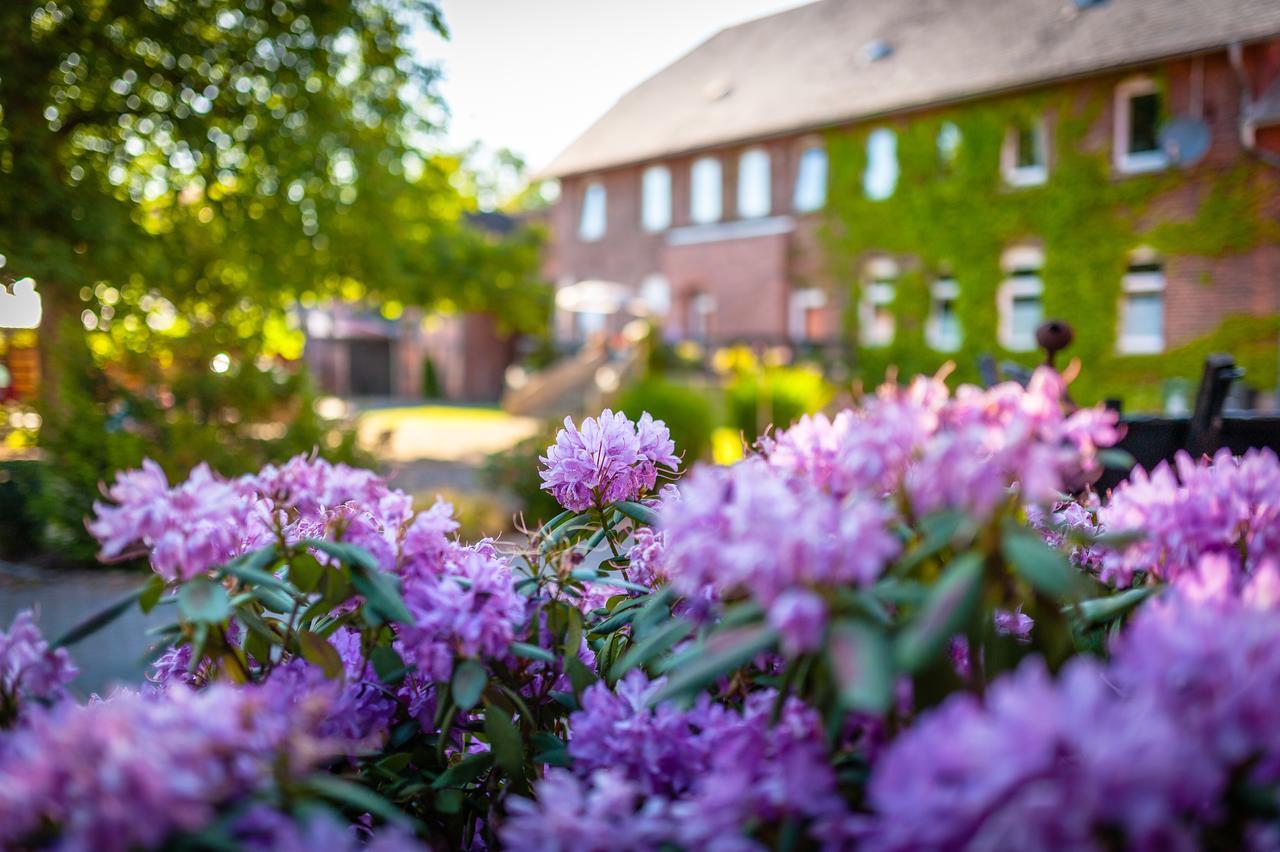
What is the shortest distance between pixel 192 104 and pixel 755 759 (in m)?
12.4

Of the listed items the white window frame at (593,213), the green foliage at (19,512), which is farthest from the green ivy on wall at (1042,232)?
the green foliage at (19,512)

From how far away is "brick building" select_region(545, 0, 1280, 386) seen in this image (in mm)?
16672

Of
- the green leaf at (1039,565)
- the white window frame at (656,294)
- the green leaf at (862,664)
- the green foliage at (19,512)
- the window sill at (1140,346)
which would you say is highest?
the white window frame at (656,294)

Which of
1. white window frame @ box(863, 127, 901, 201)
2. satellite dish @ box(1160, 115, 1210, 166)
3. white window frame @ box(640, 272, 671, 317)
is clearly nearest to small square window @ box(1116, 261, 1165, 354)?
satellite dish @ box(1160, 115, 1210, 166)

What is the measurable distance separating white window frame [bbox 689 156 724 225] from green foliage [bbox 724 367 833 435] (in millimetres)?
10887

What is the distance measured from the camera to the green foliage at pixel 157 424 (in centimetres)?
841

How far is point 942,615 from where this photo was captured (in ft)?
2.60

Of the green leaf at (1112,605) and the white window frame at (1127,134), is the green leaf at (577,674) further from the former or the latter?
the white window frame at (1127,134)

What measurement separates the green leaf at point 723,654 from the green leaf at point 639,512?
1.90 feet

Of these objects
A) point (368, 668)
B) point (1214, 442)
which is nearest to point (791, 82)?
point (1214, 442)

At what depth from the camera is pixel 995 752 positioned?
69 cm

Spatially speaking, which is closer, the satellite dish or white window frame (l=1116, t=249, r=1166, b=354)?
→ the satellite dish

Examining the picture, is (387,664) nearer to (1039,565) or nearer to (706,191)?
(1039,565)

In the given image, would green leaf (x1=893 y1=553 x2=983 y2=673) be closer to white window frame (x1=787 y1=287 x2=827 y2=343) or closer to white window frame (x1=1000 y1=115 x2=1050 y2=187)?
white window frame (x1=1000 y1=115 x2=1050 y2=187)
